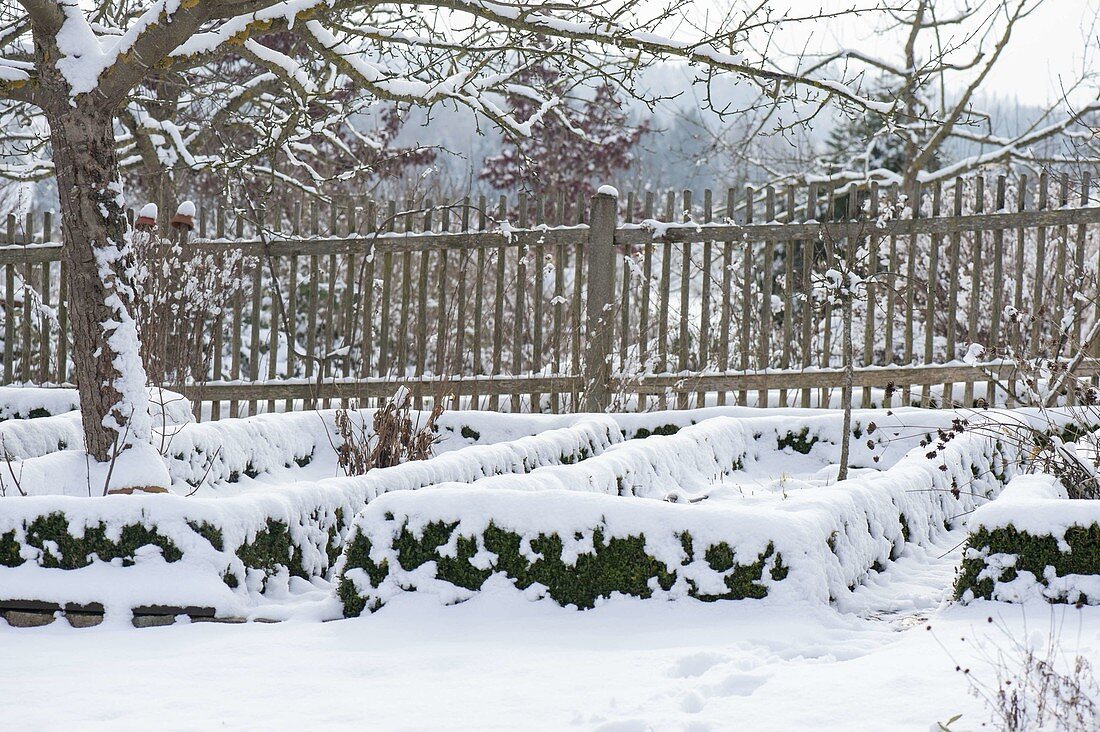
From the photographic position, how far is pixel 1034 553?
3719mm

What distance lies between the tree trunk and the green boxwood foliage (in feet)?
5.24

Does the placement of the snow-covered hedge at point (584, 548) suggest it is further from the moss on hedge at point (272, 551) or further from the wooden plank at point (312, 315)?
the wooden plank at point (312, 315)

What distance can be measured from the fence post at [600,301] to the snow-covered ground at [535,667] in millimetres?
4069

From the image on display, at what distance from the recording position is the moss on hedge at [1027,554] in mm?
3658

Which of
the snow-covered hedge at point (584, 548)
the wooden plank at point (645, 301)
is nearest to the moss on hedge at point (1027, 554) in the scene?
the snow-covered hedge at point (584, 548)

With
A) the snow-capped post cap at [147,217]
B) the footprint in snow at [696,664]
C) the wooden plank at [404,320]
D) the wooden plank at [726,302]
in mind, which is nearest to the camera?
the footprint in snow at [696,664]

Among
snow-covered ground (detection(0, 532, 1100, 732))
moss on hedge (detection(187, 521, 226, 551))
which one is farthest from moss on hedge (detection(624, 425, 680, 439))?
moss on hedge (detection(187, 521, 226, 551))

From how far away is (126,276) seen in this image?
15.8 feet

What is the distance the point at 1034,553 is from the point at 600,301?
4716 mm

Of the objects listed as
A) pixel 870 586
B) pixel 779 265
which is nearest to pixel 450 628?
pixel 870 586

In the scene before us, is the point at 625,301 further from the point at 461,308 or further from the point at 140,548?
the point at 140,548

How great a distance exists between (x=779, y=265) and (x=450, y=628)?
49.8ft

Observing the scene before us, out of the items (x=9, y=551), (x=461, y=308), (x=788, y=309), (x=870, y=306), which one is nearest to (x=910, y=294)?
(x=870, y=306)

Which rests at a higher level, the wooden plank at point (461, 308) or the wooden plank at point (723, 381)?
the wooden plank at point (461, 308)
